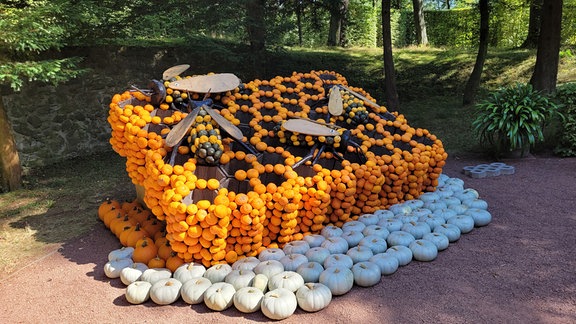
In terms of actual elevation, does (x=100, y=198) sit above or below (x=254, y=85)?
below

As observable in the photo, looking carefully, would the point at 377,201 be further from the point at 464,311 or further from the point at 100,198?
the point at 100,198

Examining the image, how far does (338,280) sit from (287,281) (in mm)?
393

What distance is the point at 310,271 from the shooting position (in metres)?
3.34

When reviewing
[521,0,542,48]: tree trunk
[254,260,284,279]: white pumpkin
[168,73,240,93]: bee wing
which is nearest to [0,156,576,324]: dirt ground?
[254,260,284,279]: white pumpkin

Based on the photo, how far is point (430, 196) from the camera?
4.88 meters

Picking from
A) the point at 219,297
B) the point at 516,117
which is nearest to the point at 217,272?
the point at 219,297

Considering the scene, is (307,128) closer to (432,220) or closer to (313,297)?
(432,220)

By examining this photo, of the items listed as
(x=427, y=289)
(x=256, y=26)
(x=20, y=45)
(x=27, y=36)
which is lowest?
(x=427, y=289)

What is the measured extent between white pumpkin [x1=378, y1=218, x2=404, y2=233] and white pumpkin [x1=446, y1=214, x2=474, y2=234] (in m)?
0.53

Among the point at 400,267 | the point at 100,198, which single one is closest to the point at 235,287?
the point at 400,267

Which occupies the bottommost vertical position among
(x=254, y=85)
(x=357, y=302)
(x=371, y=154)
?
(x=357, y=302)

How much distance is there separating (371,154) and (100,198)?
12.8 feet

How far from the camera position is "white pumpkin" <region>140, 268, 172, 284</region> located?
340 cm

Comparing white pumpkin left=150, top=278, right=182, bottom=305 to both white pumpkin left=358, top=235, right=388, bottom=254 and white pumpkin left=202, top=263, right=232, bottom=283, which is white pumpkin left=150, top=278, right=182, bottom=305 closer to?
white pumpkin left=202, top=263, right=232, bottom=283
